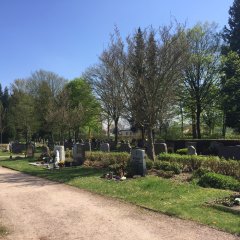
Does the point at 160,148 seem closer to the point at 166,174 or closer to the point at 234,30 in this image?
the point at 166,174

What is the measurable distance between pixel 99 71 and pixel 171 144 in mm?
20587

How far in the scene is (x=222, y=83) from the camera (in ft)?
153

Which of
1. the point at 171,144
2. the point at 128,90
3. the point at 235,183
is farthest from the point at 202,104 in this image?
the point at 235,183

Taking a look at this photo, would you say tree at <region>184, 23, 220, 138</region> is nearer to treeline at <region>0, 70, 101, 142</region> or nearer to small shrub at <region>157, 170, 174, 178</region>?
treeline at <region>0, 70, 101, 142</region>

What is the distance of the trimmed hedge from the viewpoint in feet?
47.6

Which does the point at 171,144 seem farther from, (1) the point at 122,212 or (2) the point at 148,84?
(1) the point at 122,212

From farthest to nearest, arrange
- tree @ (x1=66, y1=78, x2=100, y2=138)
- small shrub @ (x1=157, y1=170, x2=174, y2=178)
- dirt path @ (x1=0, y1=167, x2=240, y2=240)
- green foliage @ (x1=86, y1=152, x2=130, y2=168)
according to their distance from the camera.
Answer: tree @ (x1=66, y1=78, x2=100, y2=138)
green foliage @ (x1=86, y1=152, x2=130, y2=168)
small shrub @ (x1=157, y1=170, x2=174, y2=178)
dirt path @ (x1=0, y1=167, x2=240, y2=240)

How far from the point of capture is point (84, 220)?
9336 mm

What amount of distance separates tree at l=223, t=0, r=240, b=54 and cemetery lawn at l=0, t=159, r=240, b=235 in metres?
36.0

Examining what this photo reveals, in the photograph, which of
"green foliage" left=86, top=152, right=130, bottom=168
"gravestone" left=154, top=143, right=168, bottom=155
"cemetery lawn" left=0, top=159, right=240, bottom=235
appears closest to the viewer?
"cemetery lawn" left=0, top=159, right=240, bottom=235

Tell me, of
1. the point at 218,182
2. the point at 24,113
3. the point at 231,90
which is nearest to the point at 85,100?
the point at 24,113

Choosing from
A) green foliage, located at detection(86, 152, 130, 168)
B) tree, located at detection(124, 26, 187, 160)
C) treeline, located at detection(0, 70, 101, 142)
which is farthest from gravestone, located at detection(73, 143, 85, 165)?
treeline, located at detection(0, 70, 101, 142)

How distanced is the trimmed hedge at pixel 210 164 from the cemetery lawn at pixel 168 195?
1916 mm

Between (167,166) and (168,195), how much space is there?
500 centimetres
